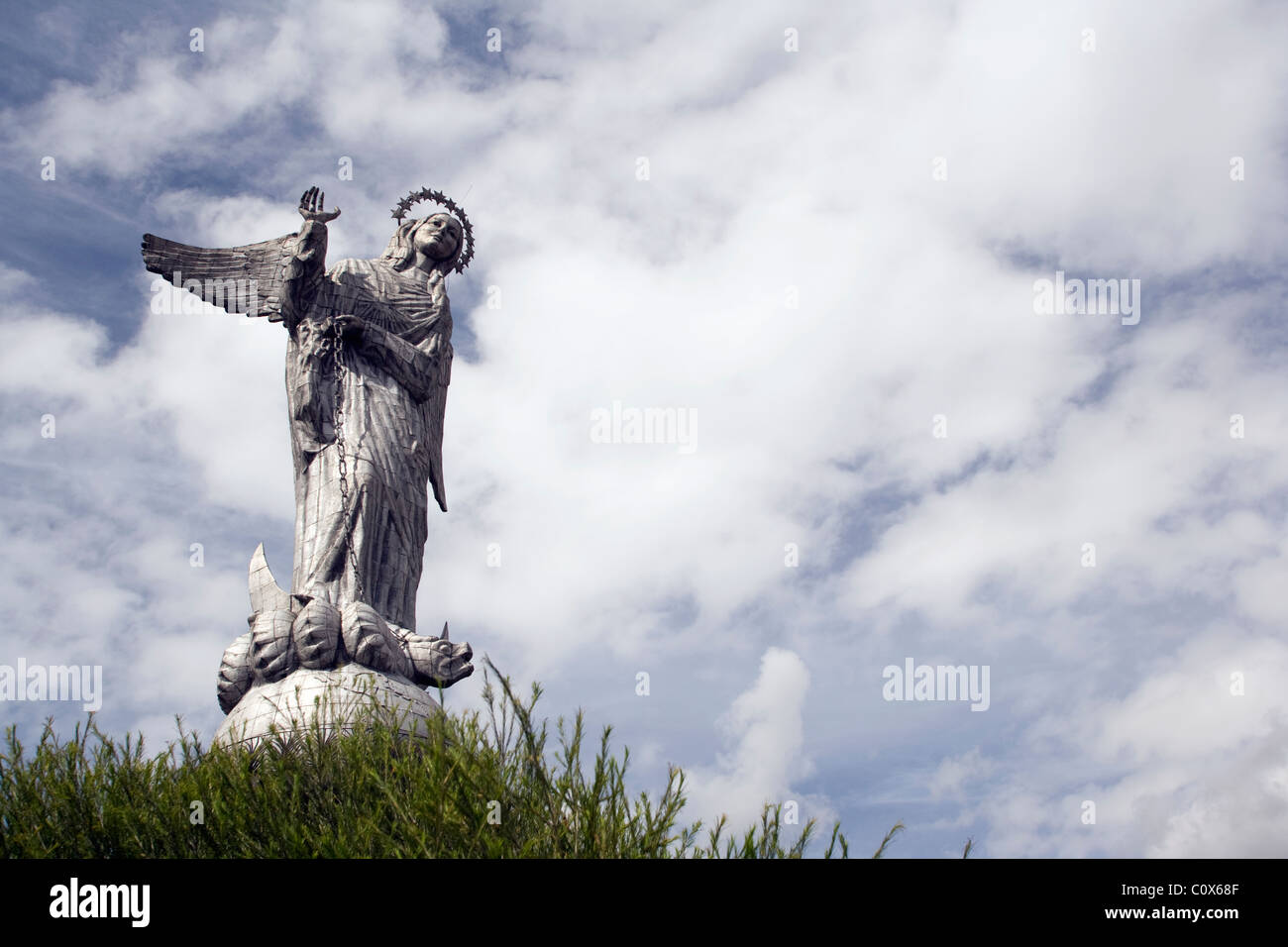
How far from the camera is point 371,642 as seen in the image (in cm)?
1202

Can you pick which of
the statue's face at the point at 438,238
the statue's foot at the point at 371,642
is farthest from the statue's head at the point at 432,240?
the statue's foot at the point at 371,642

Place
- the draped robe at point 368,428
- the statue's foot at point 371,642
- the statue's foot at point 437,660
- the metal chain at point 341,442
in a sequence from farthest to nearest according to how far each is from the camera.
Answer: the draped robe at point 368,428, the metal chain at point 341,442, the statue's foot at point 437,660, the statue's foot at point 371,642

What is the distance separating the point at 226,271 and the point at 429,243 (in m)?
2.59

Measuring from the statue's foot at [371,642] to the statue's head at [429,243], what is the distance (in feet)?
17.5

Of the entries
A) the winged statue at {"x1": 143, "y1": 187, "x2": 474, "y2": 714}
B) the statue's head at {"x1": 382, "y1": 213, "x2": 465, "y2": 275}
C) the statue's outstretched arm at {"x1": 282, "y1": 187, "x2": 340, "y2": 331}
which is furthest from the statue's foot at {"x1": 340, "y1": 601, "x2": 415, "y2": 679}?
the statue's head at {"x1": 382, "y1": 213, "x2": 465, "y2": 275}

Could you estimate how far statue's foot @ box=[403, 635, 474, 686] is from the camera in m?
12.5

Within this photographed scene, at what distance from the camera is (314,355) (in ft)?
45.8

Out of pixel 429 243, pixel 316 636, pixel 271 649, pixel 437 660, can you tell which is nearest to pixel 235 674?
pixel 271 649

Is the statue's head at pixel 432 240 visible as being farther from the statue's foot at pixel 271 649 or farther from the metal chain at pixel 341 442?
the statue's foot at pixel 271 649

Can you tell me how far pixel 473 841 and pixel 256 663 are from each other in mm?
4180

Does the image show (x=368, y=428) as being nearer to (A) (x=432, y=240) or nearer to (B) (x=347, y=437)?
(B) (x=347, y=437)

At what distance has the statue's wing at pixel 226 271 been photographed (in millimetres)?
14438

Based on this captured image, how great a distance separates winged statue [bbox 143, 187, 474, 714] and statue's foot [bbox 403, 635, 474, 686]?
1 centimetres
